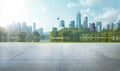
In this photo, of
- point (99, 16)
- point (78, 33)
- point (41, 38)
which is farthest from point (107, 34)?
point (99, 16)

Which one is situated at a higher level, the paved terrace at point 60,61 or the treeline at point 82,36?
the treeline at point 82,36

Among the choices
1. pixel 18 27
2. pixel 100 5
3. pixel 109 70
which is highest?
pixel 100 5

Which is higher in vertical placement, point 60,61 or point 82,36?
point 82,36

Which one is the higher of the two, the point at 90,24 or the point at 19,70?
the point at 90,24

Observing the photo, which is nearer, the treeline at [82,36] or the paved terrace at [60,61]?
the paved terrace at [60,61]

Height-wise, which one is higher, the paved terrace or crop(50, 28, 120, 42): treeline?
crop(50, 28, 120, 42): treeline

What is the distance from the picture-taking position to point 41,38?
25.9 meters

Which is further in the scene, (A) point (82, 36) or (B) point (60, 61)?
(A) point (82, 36)

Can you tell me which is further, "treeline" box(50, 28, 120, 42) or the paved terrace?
"treeline" box(50, 28, 120, 42)

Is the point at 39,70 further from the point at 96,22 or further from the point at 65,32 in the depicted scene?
the point at 96,22

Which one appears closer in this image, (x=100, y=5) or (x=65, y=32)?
(x=65, y=32)

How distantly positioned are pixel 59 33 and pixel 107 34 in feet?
22.4

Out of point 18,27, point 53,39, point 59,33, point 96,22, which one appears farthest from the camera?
point 96,22

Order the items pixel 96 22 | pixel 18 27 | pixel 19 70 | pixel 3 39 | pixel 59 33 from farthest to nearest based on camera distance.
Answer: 1. pixel 96 22
2. pixel 18 27
3. pixel 59 33
4. pixel 3 39
5. pixel 19 70
